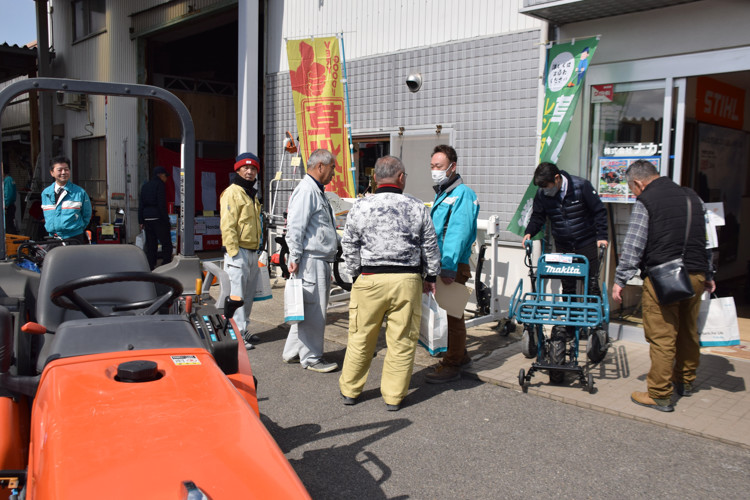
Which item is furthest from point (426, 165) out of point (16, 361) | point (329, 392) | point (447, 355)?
point (16, 361)

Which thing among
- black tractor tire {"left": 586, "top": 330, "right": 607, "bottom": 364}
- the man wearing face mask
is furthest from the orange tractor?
the man wearing face mask

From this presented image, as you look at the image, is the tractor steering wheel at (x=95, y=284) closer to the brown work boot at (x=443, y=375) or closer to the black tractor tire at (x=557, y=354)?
the brown work boot at (x=443, y=375)

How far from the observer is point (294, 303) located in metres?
5.26

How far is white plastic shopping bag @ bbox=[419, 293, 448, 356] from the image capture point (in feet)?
15.5

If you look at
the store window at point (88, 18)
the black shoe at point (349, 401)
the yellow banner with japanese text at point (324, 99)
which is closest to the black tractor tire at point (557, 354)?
the black shoe at point (349, 401)

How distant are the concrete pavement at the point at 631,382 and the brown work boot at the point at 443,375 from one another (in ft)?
0.44

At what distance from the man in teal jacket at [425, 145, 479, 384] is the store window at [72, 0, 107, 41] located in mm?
14202

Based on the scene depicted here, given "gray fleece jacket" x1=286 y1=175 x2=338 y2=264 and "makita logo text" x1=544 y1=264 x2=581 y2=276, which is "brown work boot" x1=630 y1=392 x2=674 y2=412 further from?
"gray fleece jacket" x1=286 y1=175 x2=338 y2=264

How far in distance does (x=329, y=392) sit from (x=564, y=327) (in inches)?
80.5

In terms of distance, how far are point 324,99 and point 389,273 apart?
4.72 m

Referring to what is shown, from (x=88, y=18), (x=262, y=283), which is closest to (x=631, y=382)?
(x=262, y=283)

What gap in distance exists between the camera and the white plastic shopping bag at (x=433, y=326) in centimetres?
471

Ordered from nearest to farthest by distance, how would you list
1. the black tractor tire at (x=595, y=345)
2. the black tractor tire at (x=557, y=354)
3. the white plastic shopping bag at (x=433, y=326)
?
the white plastic shopping bag at (x=433, y=326), the black tractor tire at (x=595, y=345), the black tractor tire at (x=557, y=354)

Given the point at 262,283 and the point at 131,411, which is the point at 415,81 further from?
the point at 131,411
